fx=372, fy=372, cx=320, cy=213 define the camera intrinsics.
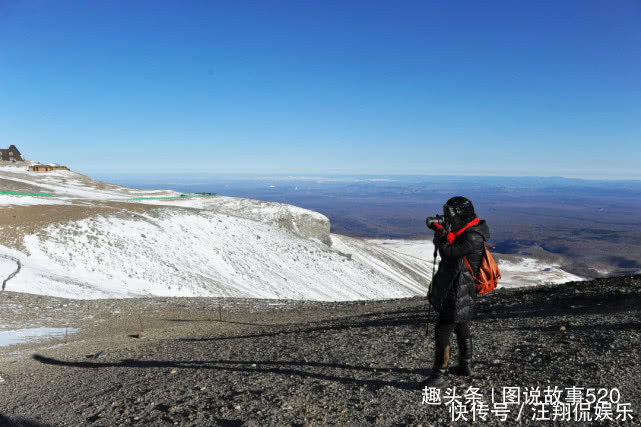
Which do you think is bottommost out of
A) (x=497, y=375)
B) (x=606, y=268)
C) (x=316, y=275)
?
(x=606, y=268)

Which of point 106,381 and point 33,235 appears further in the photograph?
point 33,235

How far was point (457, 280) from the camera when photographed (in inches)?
225

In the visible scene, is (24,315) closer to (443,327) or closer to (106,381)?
(106,381)

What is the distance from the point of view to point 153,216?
43.8 m

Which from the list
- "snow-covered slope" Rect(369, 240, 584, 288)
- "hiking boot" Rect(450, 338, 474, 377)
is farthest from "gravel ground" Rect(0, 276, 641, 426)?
"snow-covered slope" Rect(369, 240, 584, 288)

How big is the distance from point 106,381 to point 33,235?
99.1 ft

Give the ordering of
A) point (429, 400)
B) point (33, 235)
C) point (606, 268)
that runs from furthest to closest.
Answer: point (606, 268) → point (33, 235) → point (429, 400)

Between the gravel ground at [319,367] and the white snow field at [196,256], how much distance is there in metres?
16.1

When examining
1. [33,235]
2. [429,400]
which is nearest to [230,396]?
[429,400]

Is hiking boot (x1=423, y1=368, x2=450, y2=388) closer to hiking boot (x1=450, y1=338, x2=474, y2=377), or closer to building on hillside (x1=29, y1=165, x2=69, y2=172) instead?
hiking boot (x1=450, y1=338, x2=474, y2=377)

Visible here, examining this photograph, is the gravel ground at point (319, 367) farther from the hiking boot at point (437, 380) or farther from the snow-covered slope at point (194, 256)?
the snow-covered slope at point (194, 256)

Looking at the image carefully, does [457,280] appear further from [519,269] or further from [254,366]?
[519,269]

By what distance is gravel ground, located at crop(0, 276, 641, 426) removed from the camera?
221 inches

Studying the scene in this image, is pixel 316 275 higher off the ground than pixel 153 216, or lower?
lower
